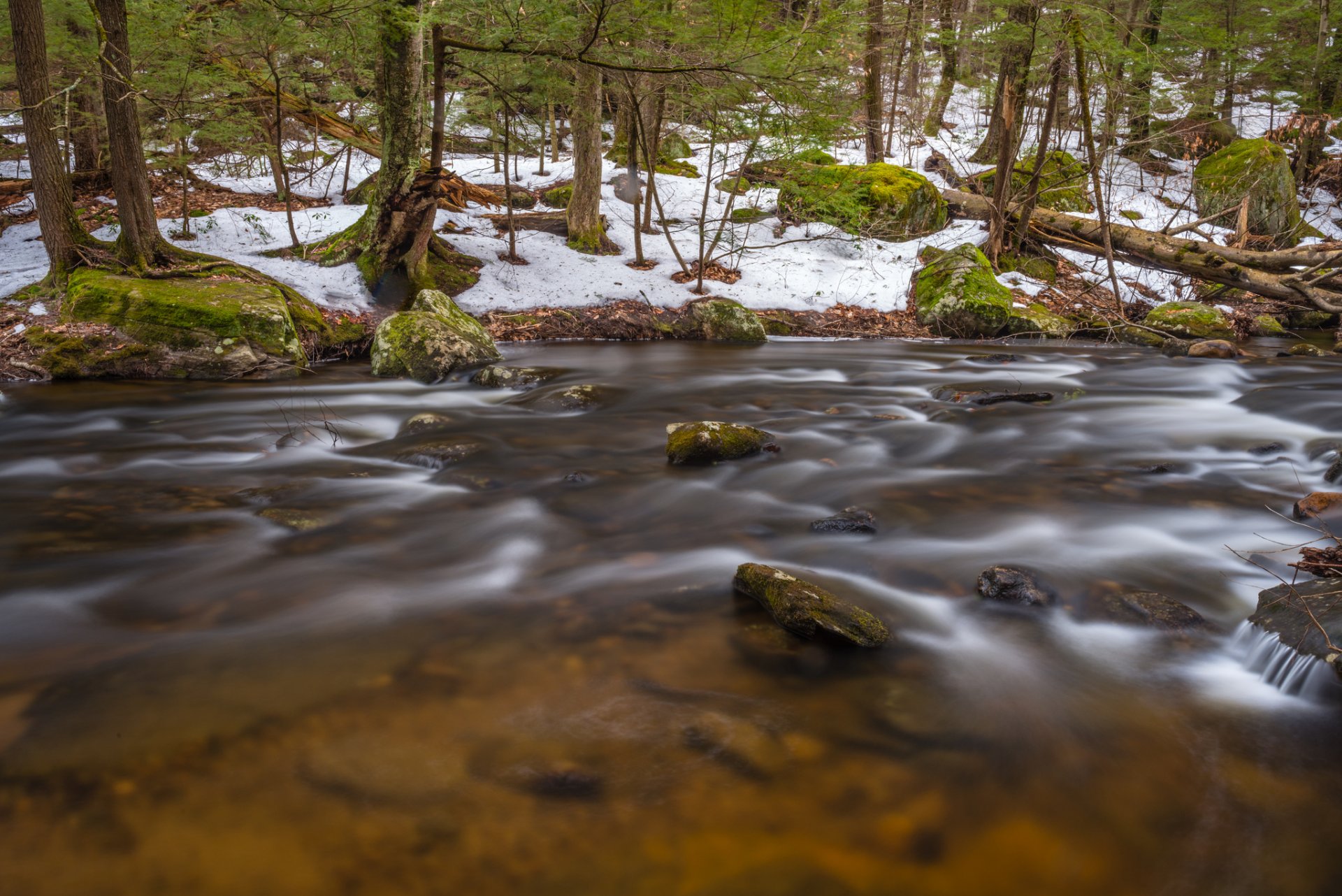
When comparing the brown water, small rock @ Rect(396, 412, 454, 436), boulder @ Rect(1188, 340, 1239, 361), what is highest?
boulder @ Rect(1188, 340, 1239, 361)

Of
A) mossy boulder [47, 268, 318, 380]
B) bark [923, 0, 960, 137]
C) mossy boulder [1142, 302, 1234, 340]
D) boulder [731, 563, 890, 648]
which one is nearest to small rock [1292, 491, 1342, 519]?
boulder [731, 563, 890, 648]

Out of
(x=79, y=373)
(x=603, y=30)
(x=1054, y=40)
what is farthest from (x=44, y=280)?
(x=1054, y=40)

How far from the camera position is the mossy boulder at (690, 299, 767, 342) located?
12.3 metres

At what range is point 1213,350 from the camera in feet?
32.6

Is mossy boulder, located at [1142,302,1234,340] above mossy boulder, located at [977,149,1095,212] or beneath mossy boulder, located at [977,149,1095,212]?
beneath

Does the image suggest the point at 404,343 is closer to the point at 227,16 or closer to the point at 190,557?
the point at 227,16

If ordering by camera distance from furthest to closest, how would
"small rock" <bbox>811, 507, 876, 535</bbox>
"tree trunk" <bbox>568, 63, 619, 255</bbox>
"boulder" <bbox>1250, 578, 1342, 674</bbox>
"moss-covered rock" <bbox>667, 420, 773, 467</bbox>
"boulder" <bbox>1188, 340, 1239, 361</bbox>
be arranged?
1. "tree trunk" <bbox>568, 63, 619, 255</bbox>
2. "boulder" <bbox>1188, 340, 1239, 361</bbox>
3. "moss-covered rock" <bbox>667, 420, 773, 467</bbox>
4. "small rock" <bbox>811, 507, 876, 535</bbox>
5. "boulder" <bbox>1250, 578, 1342, 674</bbox>

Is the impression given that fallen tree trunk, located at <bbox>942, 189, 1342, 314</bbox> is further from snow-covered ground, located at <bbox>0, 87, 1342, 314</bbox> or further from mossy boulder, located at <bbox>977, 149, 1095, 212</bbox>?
mossy boulder, located at <bbox>977, 149, 1095, 212</bbox>

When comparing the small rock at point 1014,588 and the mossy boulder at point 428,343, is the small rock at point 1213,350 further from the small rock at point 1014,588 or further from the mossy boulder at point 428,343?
the mossy boulder at point 428,343

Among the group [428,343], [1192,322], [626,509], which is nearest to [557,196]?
[428,343]

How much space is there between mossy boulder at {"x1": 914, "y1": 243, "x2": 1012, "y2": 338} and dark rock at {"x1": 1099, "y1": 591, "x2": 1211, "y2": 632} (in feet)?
31.8

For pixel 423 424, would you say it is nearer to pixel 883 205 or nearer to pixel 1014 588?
pixel 1014 588

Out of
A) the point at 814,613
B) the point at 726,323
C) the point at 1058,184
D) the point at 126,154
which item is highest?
the point at 1058,184

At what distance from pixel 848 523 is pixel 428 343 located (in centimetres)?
617
